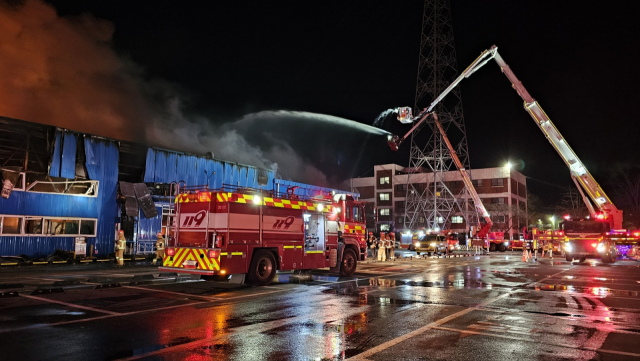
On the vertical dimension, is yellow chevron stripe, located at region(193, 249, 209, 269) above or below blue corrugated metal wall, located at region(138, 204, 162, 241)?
below

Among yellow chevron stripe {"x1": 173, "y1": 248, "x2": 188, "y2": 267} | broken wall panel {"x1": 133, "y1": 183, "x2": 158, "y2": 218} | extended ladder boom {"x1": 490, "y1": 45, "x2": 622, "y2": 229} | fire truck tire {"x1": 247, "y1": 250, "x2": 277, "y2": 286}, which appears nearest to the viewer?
yellow chevron stripe {"x1": 173, "y1": 248, "x2": 188, "y2": 267}

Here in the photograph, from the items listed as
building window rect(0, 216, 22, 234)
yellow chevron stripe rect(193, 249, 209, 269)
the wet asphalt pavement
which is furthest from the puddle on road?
building window rect(0, 216, 22, 234)

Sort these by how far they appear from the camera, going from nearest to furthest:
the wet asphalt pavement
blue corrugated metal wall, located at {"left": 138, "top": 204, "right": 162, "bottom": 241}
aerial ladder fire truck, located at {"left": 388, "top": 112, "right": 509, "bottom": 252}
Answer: the wet asphalt pavement, blue corrugated metal wall, located at {"left": 138, "top": 204, "right": 162, "bottom": 241}, aerial ladder fire truck, located at {"left": 388, "top": 112, "right": 509, "bottom": 252}

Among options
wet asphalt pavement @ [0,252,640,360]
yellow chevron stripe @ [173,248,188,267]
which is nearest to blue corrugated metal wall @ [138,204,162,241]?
wet asphalt pavement @ [0,252,640,360]

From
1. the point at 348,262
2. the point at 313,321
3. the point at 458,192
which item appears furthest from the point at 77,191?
the point at 458,192

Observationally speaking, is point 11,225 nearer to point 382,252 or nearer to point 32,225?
point 32,225

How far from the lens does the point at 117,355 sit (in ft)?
17.5

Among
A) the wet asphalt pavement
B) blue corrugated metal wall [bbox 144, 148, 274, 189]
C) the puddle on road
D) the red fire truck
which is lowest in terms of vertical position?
the wet asphalt pavement

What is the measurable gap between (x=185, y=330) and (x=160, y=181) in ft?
57.3

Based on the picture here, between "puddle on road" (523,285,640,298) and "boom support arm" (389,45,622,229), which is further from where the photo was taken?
"boom support arm" (389,45,622,229)

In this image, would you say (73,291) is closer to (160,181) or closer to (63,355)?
(63,355)

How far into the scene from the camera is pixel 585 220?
23891 millimetres

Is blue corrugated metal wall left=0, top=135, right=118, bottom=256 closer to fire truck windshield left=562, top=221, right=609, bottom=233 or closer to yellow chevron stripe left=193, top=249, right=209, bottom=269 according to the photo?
yellow chevron stripe left=193, top=249, right=209, bottom=269

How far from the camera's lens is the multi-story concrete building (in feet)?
202
